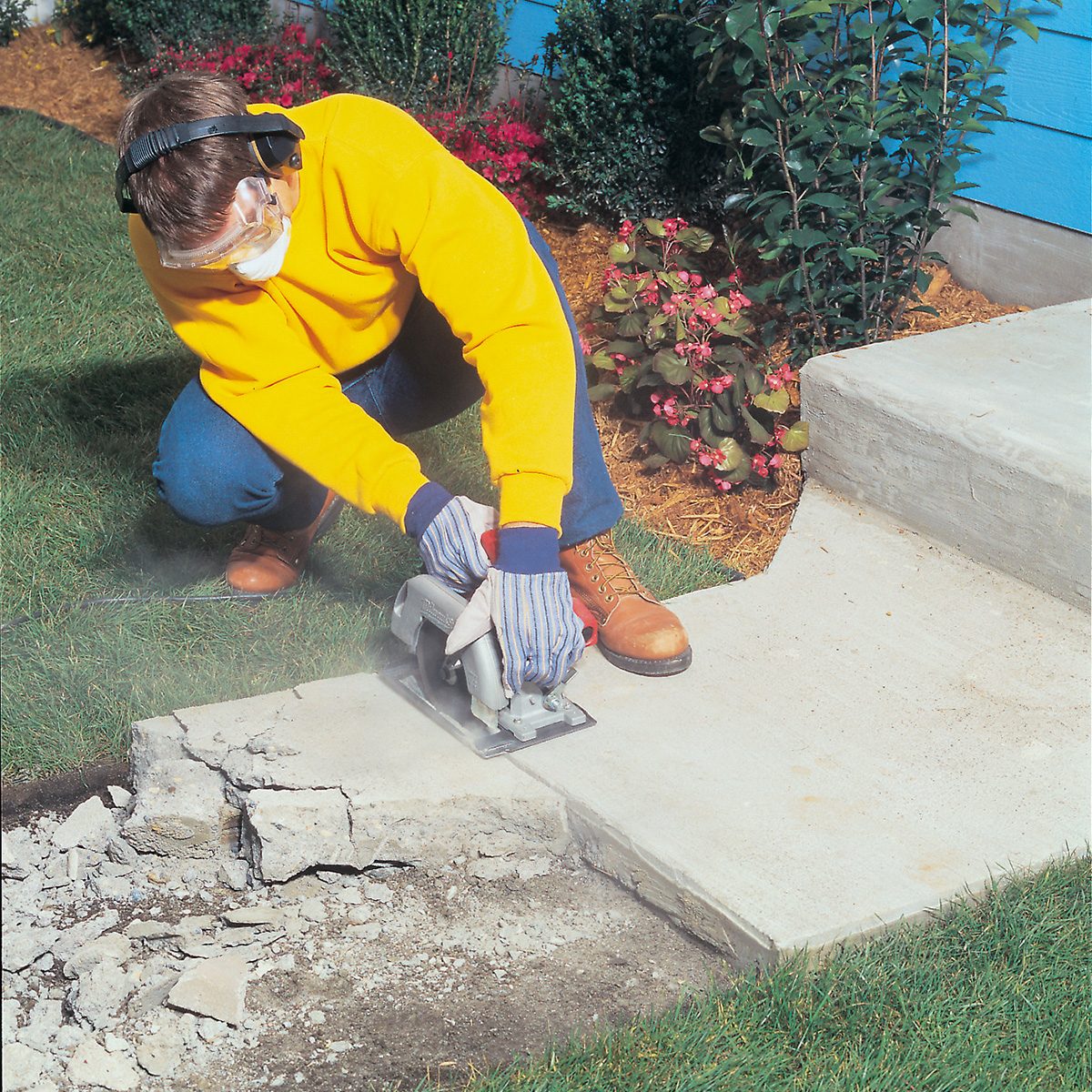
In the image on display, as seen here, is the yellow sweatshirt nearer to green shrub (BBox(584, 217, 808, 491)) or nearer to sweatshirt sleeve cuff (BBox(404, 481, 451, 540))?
sweatshirt sleeve cuff (BBox(404, 481, 451, 540))

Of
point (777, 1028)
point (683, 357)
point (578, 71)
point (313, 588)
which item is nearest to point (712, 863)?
point (777, 1028)

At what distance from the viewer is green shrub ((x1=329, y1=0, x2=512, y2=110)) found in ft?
19.6

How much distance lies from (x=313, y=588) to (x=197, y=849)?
2.83ft

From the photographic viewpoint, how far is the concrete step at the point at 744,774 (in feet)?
7.41

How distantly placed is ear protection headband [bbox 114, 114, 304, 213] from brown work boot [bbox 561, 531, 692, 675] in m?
1.09

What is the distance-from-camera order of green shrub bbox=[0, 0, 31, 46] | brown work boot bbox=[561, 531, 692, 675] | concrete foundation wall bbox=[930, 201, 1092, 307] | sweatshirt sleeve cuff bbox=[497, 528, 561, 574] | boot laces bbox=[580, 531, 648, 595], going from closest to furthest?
sweatshirt sleeve cuff bbox=[497, 528, 561, 574]
brown work boot bbox=[561, 531, 692, 675]
boot laces bbox=[580, 531, 648, 595]
concrete foundation wall bbox=[930, 201, 1092, 307]
green shrub bbox=[0, 0, 31, 46]

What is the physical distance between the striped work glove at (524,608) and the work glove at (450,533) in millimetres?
60

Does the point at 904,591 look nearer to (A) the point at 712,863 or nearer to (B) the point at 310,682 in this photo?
(A) the point at 712,863

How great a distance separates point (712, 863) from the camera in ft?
7.42

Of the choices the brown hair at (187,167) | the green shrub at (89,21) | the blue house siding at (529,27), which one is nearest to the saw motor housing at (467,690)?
the brown hair at (187,167)

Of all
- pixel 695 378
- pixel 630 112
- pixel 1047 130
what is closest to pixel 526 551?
pixel 695 378

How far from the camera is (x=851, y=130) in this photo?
11.9 ft

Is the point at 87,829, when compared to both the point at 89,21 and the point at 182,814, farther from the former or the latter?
the point at 89,21

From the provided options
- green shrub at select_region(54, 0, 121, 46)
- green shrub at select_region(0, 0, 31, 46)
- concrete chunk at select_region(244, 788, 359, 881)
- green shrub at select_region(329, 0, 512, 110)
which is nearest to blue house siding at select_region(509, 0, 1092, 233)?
green shrub at select_region(329, 0, 512, 110)
